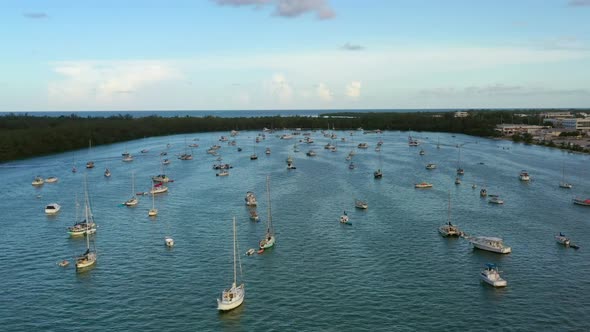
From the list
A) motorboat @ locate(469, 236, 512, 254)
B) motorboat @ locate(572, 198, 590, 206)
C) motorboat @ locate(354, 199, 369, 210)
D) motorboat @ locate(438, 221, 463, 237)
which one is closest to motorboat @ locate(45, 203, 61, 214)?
motorboat @ locate(354, 199, 369, 210)

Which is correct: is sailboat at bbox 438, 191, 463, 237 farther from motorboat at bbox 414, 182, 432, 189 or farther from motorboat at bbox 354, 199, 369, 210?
motorboat at bbox 414, 182, 432, 189

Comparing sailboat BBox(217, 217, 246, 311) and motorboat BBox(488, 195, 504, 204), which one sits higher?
motorboat BBox(488, 195, 504, 204)

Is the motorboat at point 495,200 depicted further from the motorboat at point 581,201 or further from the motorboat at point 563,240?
the motorboat at point 563,240

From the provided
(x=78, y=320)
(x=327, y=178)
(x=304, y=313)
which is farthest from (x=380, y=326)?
(x=327, y=178)

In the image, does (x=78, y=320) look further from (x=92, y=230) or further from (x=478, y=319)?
(x=478, y=319)

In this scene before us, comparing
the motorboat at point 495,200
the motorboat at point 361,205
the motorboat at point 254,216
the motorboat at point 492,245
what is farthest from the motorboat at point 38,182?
the motorboat at point 495,200

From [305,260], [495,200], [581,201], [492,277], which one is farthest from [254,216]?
[581,201]
